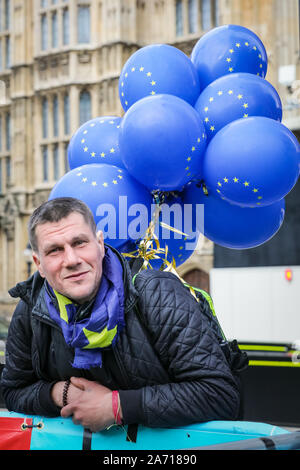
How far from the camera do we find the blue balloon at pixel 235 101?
2406 millimetres

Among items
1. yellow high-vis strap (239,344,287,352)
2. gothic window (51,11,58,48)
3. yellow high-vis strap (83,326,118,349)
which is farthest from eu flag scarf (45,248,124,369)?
gothic window (51,11,58,48)

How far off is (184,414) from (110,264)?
446 mm

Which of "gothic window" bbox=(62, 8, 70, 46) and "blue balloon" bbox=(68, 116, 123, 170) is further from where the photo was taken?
"gothic window" bbox=(62, 8, 70, 46)

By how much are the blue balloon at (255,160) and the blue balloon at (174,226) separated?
0.30m

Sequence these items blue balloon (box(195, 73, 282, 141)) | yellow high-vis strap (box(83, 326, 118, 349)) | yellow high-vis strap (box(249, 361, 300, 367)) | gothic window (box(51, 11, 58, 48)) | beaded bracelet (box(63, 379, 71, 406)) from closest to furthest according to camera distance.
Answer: yellow high-vis strap (box(83, 326, 118, 349)), beaded bracelet (box(63, 379, 71, 406)), blue balloon (box(195, 73, 282, 141)), yellow high-vis strap (box(249, 361, 300, 367)), gothic window (box(51, 11, 58, 48))

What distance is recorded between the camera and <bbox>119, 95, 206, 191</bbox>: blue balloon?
7.21 feet

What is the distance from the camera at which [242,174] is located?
2.21 m

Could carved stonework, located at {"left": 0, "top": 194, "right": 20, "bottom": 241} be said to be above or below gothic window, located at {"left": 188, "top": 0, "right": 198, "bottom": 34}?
below

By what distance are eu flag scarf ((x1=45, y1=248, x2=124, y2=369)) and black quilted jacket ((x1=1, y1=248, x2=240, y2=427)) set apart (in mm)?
35

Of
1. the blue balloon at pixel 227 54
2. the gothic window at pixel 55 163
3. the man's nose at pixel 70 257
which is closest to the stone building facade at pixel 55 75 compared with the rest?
the gothic window at pixel 55 163

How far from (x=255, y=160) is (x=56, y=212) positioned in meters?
0.91

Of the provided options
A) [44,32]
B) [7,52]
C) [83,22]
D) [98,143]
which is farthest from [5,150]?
[98,143]

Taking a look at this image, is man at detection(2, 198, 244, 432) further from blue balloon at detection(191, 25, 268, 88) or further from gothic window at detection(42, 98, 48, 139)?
gothic window at detection(42, 98, 48, 139)

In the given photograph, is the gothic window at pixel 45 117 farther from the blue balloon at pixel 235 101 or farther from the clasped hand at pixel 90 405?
the clasped hand at pixel 90 405
